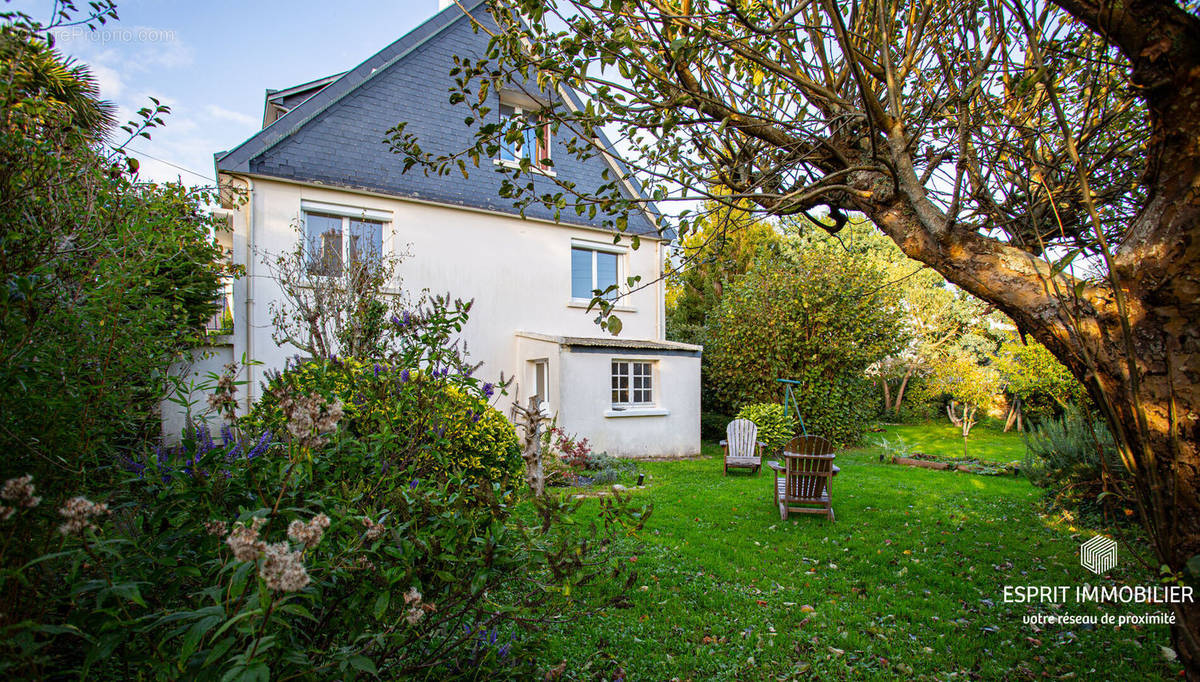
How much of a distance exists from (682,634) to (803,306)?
11.7 metres

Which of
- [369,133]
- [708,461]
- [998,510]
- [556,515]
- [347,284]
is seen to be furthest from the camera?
[708,461]

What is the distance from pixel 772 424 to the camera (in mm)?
12797

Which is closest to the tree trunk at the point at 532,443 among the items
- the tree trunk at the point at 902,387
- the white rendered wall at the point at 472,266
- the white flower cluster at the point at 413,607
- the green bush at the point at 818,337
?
the white rendered wall at the point at 472,266

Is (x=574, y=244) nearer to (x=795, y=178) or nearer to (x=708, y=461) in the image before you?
(x=708, y=461)

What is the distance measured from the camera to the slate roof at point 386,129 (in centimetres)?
1019

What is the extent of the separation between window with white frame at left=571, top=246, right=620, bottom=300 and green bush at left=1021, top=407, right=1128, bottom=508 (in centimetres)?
880

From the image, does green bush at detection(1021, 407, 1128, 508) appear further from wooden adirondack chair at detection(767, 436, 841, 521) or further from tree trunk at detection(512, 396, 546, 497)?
tree trunk at detection(512, 396, 546, 497)

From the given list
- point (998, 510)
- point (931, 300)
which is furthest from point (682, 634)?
point (931, 300)

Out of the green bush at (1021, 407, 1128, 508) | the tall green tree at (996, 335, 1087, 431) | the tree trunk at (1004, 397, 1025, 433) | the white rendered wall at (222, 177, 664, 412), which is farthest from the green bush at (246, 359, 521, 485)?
the tree trunk at (1004, 397, 1025, 433)

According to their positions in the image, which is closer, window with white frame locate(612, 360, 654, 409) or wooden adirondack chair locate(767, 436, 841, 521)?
wooden adirondack chair locate(767, 436, 841, 521)

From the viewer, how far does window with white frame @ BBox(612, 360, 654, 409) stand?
1252 centimetres

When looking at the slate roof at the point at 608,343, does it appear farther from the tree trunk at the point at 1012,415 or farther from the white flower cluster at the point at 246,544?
the tree trunk at the point at 1012,415

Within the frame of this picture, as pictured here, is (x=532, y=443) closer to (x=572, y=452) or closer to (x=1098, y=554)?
(x=572, y=452)

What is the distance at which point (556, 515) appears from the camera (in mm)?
1977
